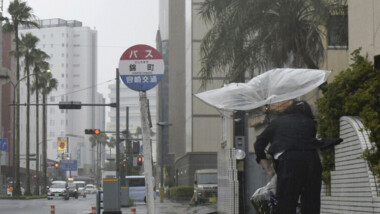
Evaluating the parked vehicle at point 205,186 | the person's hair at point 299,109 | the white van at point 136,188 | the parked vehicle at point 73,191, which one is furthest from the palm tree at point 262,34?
the parked vehicle at point 73,191

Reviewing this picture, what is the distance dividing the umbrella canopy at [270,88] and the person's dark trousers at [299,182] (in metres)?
1.10

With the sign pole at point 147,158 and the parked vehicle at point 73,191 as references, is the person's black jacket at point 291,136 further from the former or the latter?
the parked vehicle at point 73,191

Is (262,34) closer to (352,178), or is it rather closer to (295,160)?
(352,178)

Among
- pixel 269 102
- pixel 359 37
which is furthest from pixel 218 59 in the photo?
pixel 269 102

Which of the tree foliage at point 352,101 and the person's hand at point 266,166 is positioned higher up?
the tree foliage at point 352,101

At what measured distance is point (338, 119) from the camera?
38.7 feet

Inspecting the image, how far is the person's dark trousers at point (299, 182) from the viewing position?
18.6 ft

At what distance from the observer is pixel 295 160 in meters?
5.70

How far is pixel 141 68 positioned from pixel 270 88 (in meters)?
3.15

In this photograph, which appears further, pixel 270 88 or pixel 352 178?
pixel 352 178

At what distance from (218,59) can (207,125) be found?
3654 cm

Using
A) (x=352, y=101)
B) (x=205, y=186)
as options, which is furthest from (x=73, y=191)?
(x=352, y=101)

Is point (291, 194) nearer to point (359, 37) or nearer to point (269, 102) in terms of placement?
point (269, 102)

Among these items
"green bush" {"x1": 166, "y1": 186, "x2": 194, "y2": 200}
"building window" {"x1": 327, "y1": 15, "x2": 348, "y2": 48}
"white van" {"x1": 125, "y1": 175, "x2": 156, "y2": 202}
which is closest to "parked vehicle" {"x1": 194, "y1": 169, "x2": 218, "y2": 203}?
"white van" {"x1": 125, "y1": 175, "x2": 156, "y2": 202}
